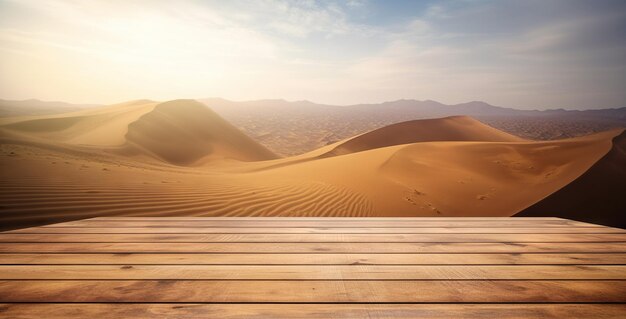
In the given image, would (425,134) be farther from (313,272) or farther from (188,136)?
(313,272)

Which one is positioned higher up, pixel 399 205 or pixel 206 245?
pixel 206 245

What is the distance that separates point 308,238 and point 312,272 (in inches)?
24.7

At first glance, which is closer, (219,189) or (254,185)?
(219,189)

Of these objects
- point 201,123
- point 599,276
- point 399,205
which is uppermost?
point 201,123

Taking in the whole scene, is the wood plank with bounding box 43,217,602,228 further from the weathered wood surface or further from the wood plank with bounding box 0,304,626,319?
the wood plank with bounding box 0,304,626,319

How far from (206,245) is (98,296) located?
75 cm

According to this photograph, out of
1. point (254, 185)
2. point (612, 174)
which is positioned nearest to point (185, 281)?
point (254, 185)

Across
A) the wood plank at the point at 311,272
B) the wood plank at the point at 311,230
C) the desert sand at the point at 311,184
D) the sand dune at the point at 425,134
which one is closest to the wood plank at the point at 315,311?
→ the wood plank at the point at 311,272

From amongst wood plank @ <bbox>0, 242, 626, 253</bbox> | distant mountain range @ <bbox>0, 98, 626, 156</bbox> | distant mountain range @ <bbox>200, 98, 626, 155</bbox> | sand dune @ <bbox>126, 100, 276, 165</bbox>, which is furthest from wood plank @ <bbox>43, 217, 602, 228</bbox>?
distant mountain range @ <bbox>200, 98, 626, 155</bbox>

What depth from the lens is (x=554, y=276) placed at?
Answer: 5.35 ft

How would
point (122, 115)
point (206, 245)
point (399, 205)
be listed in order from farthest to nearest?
point (122, 115)
point (399, 205)
point (206, 245)

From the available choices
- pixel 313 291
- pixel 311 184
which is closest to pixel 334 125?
pixel 311 184

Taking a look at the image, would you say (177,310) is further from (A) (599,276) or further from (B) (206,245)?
(A) (599,276)

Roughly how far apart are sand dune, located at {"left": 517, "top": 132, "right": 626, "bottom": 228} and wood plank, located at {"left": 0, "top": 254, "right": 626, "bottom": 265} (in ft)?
20.2
